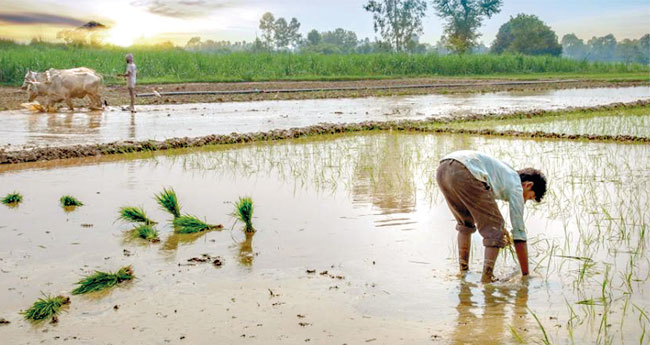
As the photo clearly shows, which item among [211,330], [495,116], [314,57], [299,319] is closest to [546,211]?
[299,319]

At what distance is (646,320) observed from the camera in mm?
3855

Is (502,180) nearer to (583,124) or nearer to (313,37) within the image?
(583,124)

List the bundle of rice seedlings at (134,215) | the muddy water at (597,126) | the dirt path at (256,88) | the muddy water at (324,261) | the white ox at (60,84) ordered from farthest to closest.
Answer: the dirt path at (256,88) → the white ox at (60,84) → the muddy water at (597,126) → the bundle of rice seedlings at (134,215) → the muddy water at (324,261)

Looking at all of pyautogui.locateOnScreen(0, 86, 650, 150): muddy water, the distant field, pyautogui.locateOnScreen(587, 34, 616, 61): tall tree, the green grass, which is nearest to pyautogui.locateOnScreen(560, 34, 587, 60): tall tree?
pyautogui.locateOnScreen(587, 34, 616, 61): tall tree

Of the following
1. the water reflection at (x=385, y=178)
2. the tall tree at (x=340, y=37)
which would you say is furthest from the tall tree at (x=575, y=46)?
the water reflection at (x=385, y=178)

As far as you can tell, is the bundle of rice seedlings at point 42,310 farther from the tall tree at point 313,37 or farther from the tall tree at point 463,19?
the tall tree at point 313,37

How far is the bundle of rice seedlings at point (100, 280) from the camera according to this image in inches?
170

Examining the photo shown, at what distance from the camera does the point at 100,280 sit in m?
4.41

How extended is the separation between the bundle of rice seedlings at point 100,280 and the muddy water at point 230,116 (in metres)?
6.72

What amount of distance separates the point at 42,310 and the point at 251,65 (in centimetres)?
2786

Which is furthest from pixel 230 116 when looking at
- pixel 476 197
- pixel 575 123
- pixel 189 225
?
pixel 476 197

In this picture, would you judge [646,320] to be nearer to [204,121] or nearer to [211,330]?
[211,330]

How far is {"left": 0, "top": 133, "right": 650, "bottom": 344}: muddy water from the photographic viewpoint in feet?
12.5

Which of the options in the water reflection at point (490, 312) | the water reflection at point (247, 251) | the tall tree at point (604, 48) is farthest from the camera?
the tall tree at point (604, 48)
